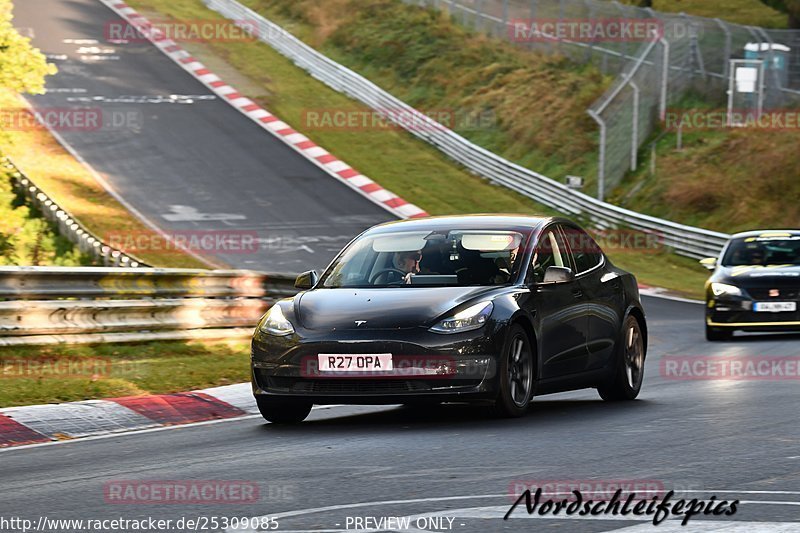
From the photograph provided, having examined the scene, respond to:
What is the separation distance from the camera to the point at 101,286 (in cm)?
1488

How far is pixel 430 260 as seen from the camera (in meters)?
10.7

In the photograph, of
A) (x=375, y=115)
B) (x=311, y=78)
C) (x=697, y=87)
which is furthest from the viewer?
(x=311, y=78)

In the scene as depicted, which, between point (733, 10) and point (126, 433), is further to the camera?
point (733, 10)

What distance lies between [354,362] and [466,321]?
2.60 feet

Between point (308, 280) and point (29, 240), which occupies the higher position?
point (308, 280)

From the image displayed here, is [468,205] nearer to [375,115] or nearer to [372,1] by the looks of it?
[375,115]

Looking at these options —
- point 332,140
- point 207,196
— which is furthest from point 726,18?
point 207,196

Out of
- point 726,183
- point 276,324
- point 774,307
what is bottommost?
point 726,183

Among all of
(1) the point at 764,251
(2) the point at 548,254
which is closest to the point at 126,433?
(2) the point at 548,254

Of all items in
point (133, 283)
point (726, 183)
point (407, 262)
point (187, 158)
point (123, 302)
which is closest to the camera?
point (407, 262)

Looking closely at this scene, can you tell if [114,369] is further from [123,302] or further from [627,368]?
[627,368]

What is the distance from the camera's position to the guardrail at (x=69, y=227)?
962 inches

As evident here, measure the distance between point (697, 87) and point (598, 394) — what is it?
91.2 feet

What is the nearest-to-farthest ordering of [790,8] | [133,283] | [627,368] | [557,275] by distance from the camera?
[557,275] → [627,368] → [133,283] → [790,8]
